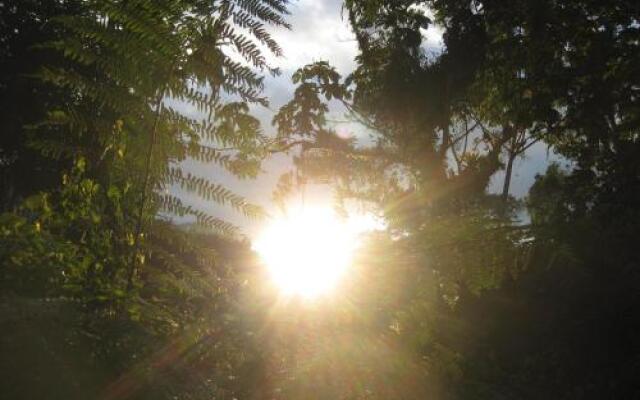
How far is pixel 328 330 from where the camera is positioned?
5.90m

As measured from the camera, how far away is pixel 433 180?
15.5 metres

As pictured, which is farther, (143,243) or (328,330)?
(328,330)

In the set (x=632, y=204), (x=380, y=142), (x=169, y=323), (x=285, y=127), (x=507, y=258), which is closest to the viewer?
(x=169, y=323)

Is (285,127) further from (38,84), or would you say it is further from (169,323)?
(38,84)

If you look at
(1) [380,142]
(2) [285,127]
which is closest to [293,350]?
(2) [285,127]

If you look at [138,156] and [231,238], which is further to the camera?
[231,238]

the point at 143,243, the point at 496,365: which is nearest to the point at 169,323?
the point at 143,243

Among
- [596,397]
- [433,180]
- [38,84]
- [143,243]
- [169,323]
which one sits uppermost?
[38,84]

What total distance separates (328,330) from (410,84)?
423 inches

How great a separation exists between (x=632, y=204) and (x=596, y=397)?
8.07 m

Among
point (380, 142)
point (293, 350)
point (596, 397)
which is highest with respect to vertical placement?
point (380, 142)

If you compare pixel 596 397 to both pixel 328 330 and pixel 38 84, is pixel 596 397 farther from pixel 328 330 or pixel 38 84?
pixel 38 84

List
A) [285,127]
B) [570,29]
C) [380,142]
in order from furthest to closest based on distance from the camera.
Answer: [380,142], [285,127], [570,29]

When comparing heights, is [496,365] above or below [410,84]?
below
